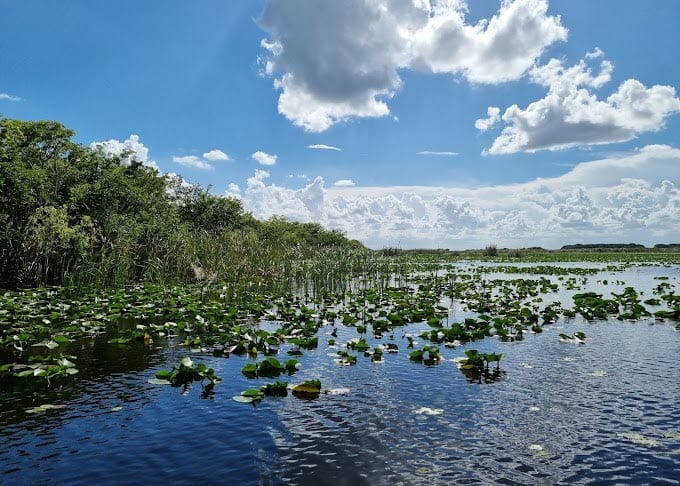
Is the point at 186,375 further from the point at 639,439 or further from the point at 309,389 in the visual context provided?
the point at 639,439

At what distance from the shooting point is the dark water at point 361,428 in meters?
4.23

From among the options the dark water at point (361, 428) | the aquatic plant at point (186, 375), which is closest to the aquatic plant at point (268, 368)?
the dark water at point (361, 428)

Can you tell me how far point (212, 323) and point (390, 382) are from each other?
5.46 m

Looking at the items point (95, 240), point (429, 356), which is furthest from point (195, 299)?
point (429, 356)

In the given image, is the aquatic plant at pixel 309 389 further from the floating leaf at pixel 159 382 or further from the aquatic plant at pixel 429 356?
the aquatic plant at pixel 429 356

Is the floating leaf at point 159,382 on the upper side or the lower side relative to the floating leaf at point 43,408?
upper

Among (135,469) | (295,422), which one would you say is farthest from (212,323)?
(135,469)

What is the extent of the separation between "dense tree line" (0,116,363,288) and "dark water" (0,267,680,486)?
10397 millimetres

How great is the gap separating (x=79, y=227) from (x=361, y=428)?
51.9ft

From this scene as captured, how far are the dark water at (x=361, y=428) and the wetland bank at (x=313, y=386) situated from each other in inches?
1.0

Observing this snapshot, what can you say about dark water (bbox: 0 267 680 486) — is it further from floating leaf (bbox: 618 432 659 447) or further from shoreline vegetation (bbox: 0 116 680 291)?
shoreline vegetation (bbox: 0 116 680 291)

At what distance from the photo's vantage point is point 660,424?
534cm

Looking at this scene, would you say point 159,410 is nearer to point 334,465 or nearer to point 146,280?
point 334,465

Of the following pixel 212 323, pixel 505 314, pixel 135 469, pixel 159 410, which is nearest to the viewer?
pixel 135 469
